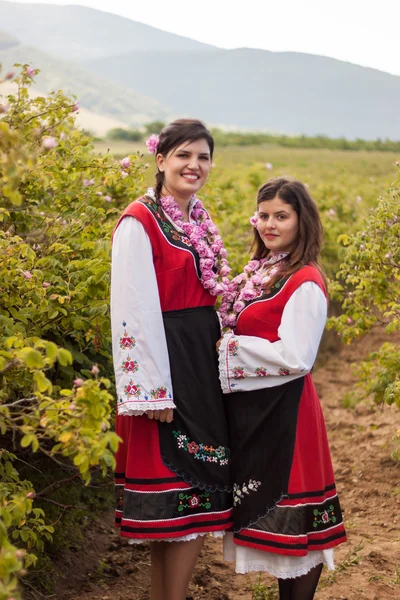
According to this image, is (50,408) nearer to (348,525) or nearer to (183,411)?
(183,411)

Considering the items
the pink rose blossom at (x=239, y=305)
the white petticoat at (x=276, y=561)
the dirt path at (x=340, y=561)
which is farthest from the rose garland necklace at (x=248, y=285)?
the dirt path at (x=340, y=561)

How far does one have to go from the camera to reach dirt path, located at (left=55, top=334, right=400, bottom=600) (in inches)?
143

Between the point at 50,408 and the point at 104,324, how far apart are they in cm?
116

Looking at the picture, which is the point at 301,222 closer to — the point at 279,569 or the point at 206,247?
the point at 206,247

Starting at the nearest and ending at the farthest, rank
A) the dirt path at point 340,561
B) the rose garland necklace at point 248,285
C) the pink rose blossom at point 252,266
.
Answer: the rose garland necklace at point 248,285
the pink rose blossom at point 252,266
the dirt path at point 340,561

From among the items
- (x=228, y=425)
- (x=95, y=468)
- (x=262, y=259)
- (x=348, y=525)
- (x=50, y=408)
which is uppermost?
(x=262, y=259)

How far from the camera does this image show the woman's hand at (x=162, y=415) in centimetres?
264

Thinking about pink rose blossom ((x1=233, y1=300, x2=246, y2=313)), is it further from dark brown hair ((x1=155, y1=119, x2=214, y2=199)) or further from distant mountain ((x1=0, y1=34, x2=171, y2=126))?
distant mountain ((x1=0, y1=34, x2=171, y2=126))

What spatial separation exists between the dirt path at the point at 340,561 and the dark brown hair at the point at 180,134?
2015 mm

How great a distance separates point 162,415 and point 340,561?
176cm

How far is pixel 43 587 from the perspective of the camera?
3.63 metres

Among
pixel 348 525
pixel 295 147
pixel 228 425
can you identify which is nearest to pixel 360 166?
pixel 295 147

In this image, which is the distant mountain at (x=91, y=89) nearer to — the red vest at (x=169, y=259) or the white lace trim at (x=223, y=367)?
the red vest at (x=169, y=259)

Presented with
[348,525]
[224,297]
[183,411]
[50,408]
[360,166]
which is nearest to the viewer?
[50,408]
